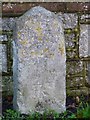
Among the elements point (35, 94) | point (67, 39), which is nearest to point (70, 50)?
point (67, 39)

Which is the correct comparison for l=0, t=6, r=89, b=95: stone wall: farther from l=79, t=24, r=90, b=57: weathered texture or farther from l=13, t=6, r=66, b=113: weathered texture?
l=13, t=6, r=66, b=113: weathered texture

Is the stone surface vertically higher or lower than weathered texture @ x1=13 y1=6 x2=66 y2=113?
higher

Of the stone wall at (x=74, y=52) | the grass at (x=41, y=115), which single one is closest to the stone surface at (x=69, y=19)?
the stone wall at (x=74, y=52)

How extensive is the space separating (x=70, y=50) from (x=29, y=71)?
653 millimetres

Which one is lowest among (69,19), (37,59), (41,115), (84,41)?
(41,115)

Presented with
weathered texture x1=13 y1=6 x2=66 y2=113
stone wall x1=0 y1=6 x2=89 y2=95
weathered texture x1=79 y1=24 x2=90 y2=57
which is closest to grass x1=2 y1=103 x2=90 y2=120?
weathered texture x1=13 y1=6 x2=66 y2=113

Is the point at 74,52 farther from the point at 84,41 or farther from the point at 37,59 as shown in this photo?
the point at 37,59

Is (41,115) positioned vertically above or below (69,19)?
below

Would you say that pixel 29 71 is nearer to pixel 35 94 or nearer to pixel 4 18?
pixel 35 94

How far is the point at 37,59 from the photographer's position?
3.49m

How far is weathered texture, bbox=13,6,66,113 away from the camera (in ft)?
11.3

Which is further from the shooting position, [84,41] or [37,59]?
[84,41]

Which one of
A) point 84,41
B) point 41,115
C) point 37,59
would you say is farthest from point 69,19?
point 41,115

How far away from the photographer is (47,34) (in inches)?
137
